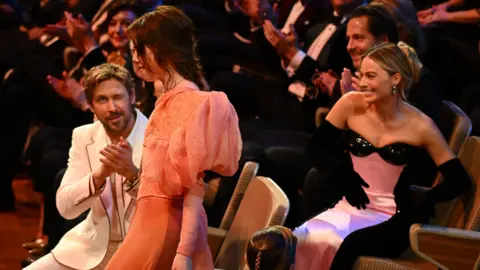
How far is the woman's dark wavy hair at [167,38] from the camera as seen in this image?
2271 mm

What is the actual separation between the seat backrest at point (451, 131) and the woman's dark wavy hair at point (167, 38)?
1.37m

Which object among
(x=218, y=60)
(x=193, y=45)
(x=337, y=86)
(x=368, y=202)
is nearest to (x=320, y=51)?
(x=337, y=86)

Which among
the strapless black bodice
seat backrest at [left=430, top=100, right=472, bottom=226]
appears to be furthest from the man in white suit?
seat backrest at [left=430, top=100, right=472, bottom=226]

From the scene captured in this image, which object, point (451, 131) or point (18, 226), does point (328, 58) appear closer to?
point (451, 131)

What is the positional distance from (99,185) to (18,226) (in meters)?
2.54

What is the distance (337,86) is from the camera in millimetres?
3971

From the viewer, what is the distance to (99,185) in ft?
9.80

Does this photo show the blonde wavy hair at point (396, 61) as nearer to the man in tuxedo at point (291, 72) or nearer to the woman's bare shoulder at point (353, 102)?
the woman's bare shoulder at point (353, 102)

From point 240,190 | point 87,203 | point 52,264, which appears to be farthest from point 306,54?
point 52,264

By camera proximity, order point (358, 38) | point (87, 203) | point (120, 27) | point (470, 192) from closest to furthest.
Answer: point (87, 203)
point (470, 192)
point (358, 38)
point (120, 27)

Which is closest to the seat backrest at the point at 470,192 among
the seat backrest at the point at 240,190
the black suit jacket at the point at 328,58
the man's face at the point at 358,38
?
the man's face at the point at 358,38

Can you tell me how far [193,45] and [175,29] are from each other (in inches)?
3.0

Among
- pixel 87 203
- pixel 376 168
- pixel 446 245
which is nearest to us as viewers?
pixel 446 245

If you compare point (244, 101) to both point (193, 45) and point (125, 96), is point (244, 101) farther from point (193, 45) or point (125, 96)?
point (193, 45)
